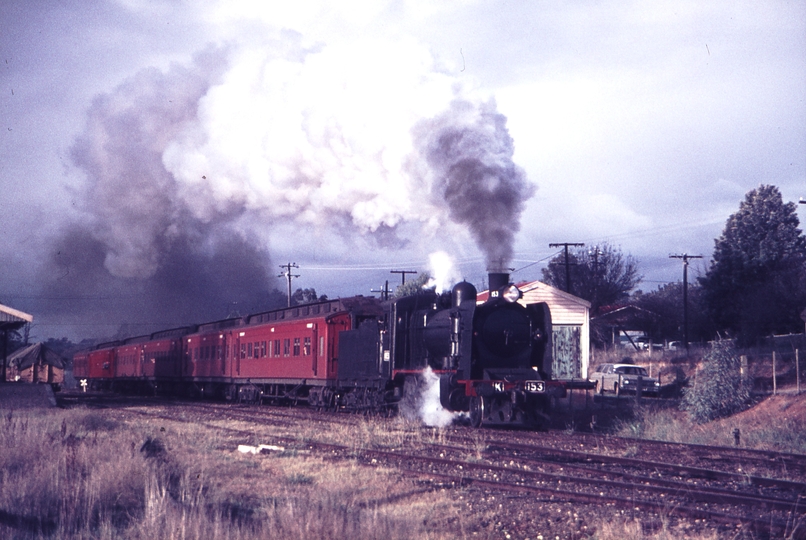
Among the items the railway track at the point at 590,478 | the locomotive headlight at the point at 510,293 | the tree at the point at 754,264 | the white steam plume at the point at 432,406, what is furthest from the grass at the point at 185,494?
the tree at the point at 754,264

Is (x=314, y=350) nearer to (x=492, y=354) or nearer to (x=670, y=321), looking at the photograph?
(x=492, y=354)

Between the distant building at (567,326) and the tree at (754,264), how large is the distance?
12.2m

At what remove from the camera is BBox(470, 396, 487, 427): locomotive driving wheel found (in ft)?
54.1

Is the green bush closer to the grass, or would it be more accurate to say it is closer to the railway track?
the railway track

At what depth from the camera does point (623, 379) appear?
32.8 meters

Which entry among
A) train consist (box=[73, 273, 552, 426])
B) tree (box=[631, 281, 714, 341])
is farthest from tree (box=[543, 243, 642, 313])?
train consist (box=[73, 273, 552, 426])

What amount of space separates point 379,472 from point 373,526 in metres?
4.04

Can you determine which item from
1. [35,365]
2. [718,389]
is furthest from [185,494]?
[35,365]

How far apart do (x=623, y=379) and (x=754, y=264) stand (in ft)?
57.9

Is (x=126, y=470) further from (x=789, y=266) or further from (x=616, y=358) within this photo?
(x=789, y=266)

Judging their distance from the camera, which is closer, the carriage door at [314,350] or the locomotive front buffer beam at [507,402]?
the locomotive front buffer beam at [507,402]

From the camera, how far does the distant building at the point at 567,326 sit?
34500mm

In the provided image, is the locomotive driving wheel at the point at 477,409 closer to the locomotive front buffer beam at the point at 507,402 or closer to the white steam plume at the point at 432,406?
the locomotive front buffer beam at the point at 507,402

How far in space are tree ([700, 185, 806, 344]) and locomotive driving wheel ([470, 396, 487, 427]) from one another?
1165 inches
